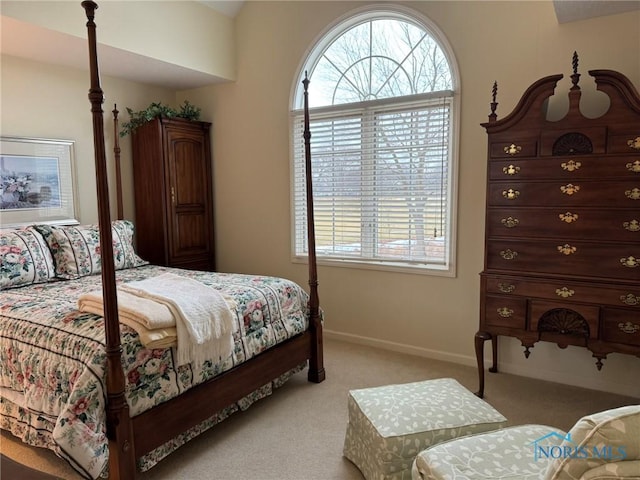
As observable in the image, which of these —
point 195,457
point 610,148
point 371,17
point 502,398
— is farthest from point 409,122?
point 195,457

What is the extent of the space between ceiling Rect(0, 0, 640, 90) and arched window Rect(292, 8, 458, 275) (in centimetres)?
87

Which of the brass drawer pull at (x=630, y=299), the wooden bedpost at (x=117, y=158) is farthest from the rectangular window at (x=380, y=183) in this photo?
the wooden bedpost at (x=117, y=158)

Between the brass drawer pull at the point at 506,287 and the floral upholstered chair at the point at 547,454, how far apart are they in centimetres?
111

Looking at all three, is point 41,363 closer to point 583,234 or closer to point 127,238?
point 127,238

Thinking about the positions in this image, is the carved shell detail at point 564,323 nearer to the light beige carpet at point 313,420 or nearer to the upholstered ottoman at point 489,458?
the light beige carpet at point 313,420

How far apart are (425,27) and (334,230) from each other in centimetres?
172

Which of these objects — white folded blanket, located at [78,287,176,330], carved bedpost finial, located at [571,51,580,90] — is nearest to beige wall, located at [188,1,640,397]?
carved bedpost finial, located at [571,51,580,90]

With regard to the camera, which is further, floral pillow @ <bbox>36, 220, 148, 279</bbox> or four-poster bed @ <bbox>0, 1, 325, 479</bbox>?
floral pillow @ <bbox>36, 220, 148, 279</bbox>

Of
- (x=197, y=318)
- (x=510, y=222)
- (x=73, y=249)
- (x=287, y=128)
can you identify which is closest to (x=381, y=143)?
(x=287, y=128)

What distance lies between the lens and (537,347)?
305 centimetres

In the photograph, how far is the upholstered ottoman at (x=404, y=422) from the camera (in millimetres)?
1824

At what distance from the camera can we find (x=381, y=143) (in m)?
3.54

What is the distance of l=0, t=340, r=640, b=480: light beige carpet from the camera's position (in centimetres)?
213

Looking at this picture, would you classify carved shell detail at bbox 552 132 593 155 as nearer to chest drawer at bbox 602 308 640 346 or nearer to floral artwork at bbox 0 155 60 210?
chest drawer at bbox 602 308 640 346
